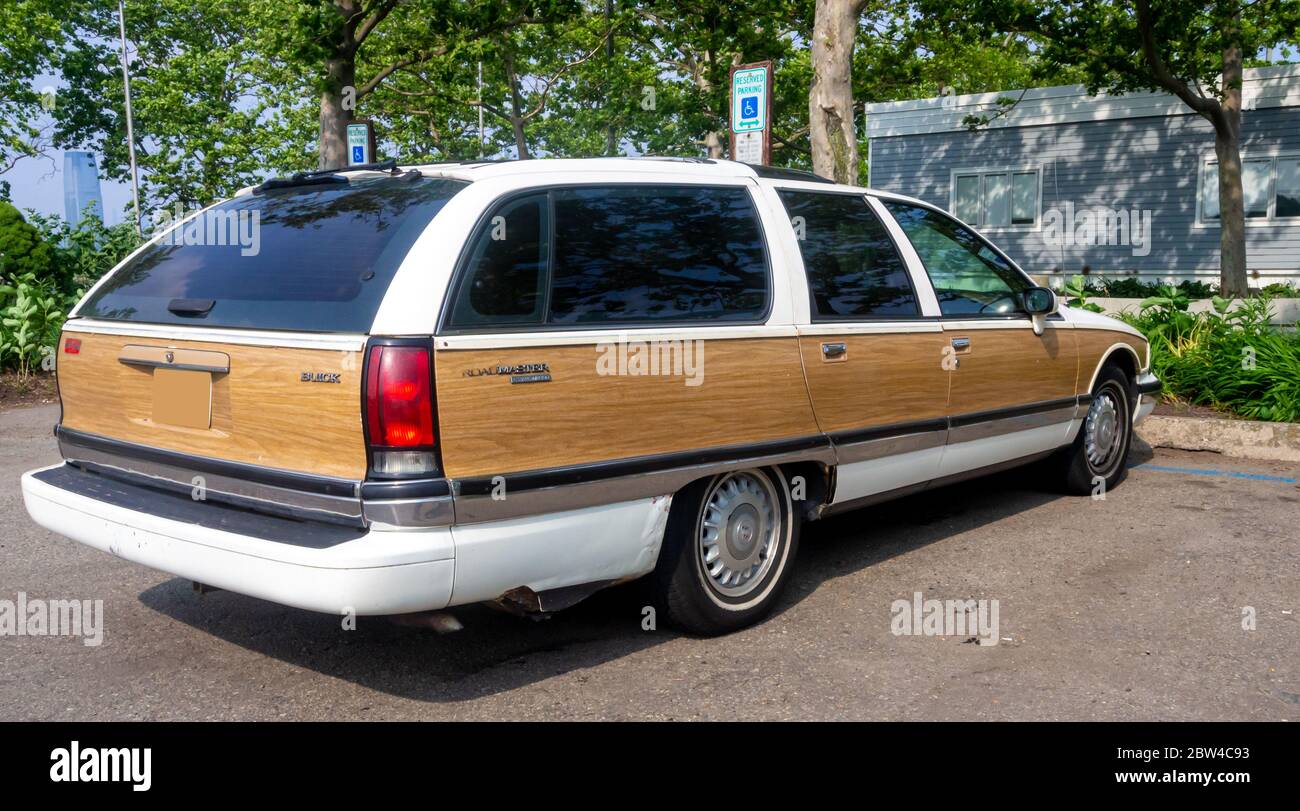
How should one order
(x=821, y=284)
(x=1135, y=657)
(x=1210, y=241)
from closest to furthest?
(x=1135, y=657)
(x=821, y=284)
(x=1210, y=241)

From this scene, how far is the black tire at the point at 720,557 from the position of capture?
428 cm

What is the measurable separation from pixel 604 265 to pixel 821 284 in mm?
1231

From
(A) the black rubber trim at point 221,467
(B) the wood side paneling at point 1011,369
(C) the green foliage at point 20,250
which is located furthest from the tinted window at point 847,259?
(C) the green foliage at point 20,250

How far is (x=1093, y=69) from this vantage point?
16.4 metres

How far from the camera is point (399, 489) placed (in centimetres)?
338

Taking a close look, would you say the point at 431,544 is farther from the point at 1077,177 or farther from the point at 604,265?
the point at 1077,177

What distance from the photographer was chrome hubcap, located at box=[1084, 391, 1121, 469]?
6.86m

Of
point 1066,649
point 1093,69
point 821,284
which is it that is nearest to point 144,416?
point 821,284

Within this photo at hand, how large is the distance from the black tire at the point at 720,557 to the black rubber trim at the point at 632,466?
0.41 ft

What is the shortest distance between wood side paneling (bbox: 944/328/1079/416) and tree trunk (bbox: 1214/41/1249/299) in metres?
11.7

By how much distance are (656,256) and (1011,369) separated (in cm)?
247

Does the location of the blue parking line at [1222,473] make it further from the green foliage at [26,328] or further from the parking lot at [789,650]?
the green foliage at [26,328]

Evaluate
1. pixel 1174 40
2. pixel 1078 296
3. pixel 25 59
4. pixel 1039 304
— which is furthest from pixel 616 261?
pixel 25 59

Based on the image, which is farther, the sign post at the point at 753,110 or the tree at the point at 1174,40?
the tree at the point at 1174,40
